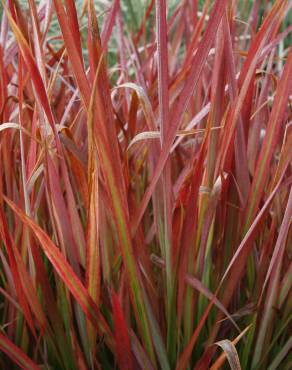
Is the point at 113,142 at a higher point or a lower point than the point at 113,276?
higher

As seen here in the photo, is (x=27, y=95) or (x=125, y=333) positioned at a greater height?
(x=27, y=95)

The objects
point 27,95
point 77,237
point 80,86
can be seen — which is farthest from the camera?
point 27,95

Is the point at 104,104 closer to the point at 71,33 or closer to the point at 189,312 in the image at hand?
the point at 71,33

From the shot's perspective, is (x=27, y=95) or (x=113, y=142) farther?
(x=27, y=95)

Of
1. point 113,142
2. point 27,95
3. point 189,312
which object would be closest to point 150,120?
point 113,142

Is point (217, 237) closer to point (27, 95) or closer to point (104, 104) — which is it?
point (104, 104)

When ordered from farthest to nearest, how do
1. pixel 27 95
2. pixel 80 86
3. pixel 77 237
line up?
pixel 27 95
pixel 77 237
pixel 80 86

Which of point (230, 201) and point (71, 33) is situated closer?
point (71, 33)

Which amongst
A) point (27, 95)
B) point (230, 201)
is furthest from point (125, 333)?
point (27, 95)

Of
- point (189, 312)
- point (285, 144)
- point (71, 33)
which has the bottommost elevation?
point (189, 312)
